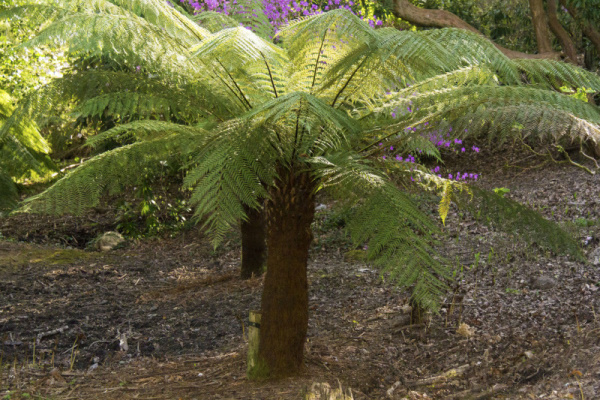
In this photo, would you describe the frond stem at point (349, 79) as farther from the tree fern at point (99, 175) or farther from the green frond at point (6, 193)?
the green frond at point (6, 193)

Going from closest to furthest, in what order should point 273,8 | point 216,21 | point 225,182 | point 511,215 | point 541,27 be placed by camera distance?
point 225,182
point 511,215
point 216,21
point 273,8
point 541,27

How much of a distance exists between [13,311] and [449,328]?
3.15 m

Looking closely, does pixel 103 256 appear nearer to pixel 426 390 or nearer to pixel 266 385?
pixel 266 385

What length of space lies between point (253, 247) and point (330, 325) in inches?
52.7

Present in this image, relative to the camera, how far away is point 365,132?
270 cm

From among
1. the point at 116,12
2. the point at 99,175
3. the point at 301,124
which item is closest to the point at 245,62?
the point at 301,124

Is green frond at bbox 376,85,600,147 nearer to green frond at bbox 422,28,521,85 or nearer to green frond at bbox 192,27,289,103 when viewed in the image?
green frond at bbox 422,28,521,85

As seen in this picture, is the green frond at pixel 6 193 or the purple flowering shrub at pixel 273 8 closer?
the purple flowering shrub at pixel 273 8

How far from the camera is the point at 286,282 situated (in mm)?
2799

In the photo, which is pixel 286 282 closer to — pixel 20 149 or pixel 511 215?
pixel 511 215

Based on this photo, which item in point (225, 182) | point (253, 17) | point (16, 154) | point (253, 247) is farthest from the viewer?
point (16, 154)

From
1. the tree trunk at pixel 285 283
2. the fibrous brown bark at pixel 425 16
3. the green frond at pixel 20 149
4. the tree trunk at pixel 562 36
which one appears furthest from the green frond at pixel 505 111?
the tree trunk at pixel 562 36

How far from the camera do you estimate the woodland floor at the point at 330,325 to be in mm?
2812

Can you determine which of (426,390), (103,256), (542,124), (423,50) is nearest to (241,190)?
(423,50)
